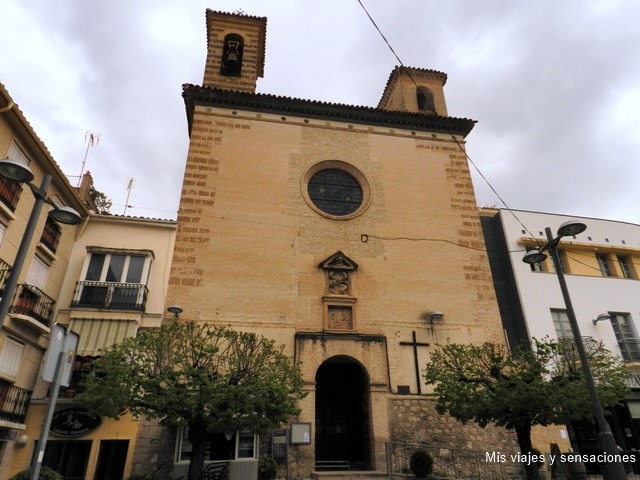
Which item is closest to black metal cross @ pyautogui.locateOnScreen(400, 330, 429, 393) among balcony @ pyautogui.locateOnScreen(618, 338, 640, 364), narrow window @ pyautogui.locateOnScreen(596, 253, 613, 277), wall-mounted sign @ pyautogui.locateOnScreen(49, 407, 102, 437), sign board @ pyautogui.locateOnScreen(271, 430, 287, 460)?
sign board @ pyautogui.locateOnScreen(271, 430, 287, 460)

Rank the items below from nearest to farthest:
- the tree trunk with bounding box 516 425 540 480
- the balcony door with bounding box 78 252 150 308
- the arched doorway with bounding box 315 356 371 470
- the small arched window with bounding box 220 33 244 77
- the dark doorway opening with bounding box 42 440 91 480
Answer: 1. the tree trunk with bounding box 516 425 540 480
2. the dark doorway opening with bounding box 42 440 91 480
3. the balcony door with bounding box 78 252 150 308
4. the arched doorway with bounding box 315 356 371 470
5. the small arched window with bounding box 220 33 244 77

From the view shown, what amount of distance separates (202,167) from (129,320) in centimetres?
628

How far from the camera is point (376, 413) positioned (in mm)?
13625

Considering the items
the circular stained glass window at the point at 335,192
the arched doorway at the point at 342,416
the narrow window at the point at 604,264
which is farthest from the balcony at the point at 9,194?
the narrow window at the point at 604,264

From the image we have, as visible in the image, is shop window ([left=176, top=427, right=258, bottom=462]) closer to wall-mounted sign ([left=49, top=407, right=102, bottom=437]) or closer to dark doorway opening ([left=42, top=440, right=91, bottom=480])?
wall-mounted sign ([left=49, top=407, right=102, bottom=437])

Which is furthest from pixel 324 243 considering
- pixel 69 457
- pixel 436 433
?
pixel 69 457

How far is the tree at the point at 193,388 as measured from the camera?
9.30 metres

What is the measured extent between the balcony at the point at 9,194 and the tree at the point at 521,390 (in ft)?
38.9

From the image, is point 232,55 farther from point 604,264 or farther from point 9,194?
point 604,264

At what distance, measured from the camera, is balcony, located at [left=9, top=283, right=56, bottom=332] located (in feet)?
39.3

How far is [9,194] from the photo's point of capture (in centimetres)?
1199

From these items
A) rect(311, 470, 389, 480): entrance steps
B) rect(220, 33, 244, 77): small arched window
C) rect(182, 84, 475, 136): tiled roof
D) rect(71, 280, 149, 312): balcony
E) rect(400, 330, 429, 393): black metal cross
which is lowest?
rect(311, 470, 389, 480): entrance steps

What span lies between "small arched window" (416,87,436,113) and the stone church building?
1.35 metres

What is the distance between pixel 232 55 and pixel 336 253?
35.7 ft
